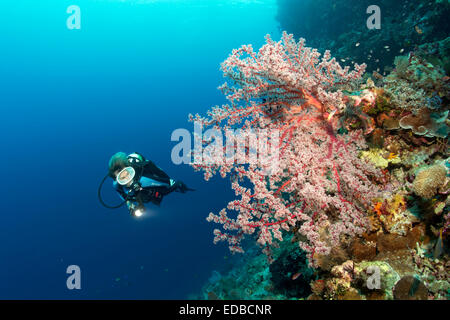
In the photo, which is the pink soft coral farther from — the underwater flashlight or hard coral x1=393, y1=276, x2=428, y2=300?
the underwater flashlight

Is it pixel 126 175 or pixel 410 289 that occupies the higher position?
pixel 126 175

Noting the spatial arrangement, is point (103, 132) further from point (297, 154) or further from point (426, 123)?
point (426, 123)

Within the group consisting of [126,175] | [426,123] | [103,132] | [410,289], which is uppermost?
[103,132]

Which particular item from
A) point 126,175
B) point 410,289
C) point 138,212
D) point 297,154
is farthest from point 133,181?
point 410,289

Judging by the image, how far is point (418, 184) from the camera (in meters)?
2.93

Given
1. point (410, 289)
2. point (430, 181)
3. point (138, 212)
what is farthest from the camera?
point (138, 212)

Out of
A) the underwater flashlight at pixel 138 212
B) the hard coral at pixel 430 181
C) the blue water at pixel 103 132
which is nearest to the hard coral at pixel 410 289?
the hard coral at pixel 430 181

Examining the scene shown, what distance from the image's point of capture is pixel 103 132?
7662 cm

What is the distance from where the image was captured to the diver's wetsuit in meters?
5.68

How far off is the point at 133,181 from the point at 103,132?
82.7 metres

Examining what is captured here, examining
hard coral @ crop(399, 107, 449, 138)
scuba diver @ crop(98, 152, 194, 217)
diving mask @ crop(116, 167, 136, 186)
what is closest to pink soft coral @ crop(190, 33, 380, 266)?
hard coral @ crop(399, 107, 449, 138)

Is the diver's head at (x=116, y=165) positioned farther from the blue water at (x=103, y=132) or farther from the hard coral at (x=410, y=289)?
the blue water at (x=103, y=132)
